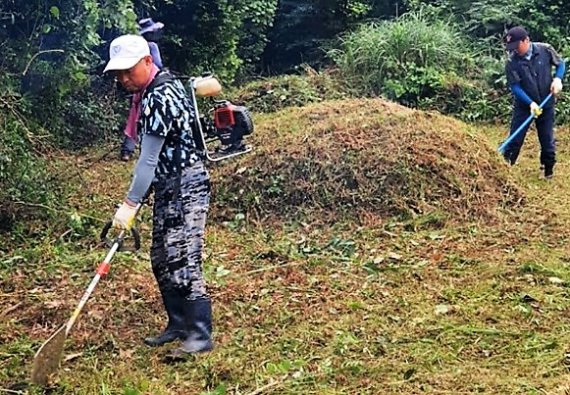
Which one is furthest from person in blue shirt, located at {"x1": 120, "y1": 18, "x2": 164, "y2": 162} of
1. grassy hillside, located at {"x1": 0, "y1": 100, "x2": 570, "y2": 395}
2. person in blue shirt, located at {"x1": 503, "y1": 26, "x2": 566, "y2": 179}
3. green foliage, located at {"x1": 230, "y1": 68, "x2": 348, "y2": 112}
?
person in blue shirt, located at {"x1": 503, "y1": 26, "x2": 566, "y2": 179}

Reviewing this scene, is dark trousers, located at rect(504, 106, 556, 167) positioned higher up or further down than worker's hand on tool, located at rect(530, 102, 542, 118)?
further down

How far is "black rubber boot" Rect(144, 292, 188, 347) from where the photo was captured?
4320 millimetres

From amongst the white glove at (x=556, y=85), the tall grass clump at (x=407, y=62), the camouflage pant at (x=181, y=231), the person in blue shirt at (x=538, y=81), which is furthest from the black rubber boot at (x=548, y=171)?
the camouflage pant at (x=181, y=231)

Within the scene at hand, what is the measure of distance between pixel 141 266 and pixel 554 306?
102 inches

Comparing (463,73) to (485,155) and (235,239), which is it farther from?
(235,239)

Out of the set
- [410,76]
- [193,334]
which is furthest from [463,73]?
[193,334]

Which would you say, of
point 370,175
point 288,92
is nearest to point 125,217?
point 370,175

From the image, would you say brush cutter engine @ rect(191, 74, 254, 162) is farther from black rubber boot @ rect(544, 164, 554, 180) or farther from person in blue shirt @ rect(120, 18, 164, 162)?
black rubber boot @ rect(544, 164, 554, 180)

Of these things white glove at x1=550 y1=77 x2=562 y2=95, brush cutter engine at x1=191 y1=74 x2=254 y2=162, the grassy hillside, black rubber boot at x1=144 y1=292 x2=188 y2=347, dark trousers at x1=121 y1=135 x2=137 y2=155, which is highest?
brush cutter engine at x1=191 y1=74 x2=254 y2=162

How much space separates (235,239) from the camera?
244 inches

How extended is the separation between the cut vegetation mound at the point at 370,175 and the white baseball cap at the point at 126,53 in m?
2.78

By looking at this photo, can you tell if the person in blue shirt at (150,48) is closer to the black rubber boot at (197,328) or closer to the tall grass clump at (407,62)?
the black rubber boot at (197,328)

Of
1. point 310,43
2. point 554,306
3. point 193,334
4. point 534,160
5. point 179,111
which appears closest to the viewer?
point 179,111

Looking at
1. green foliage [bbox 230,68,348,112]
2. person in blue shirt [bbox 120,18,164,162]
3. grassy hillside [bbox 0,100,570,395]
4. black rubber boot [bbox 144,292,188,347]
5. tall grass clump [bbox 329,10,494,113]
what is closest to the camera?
grassy hillside [bbox 0,100,570,395]
